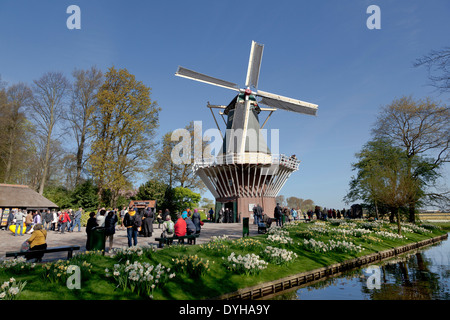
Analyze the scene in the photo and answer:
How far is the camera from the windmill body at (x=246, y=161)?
2705 centimetres

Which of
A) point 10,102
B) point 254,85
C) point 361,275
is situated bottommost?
point 361,275

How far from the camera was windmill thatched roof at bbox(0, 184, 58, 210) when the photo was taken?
21203 millimetres

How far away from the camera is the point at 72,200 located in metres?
27.0

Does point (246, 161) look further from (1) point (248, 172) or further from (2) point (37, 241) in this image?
(2) point (37, 241)

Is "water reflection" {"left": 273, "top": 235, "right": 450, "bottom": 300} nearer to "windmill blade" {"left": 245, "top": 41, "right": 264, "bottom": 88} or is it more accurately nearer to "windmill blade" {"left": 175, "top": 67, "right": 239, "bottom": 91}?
"windmill blade" {"left": 175, "top": 67, "right": 239, "bottom": 91}

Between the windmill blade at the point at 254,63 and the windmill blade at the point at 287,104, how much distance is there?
2205 millimetres

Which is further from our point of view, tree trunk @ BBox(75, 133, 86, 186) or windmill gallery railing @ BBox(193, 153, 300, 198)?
tree trunk @ BBox(75, 133, 86, 186)

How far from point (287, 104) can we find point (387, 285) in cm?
2470

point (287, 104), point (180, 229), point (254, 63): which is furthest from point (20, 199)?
point (287, 104)

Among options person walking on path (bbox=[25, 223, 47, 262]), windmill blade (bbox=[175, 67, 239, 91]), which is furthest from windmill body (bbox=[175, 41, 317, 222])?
person walking on path (bbox=[25, 223, 47, 262])

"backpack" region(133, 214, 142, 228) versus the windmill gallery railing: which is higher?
the windmill gallery railing

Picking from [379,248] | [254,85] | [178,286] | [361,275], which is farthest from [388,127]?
[178,286]
